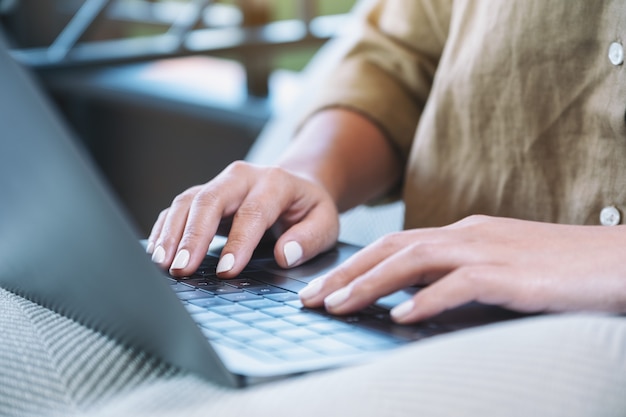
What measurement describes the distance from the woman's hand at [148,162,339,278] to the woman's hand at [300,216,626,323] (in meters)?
0.11

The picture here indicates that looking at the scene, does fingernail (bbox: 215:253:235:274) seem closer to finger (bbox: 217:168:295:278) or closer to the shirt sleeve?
finger (bbox: 217:168:295:278)

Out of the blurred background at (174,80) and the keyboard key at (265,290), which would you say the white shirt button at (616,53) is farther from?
the blurred background at (174,80)

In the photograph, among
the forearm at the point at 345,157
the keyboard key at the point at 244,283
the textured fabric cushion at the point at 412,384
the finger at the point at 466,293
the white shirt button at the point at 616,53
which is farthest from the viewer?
the forearm at the point at 345,157

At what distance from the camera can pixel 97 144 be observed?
2561mm

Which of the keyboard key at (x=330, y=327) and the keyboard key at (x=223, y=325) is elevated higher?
the keyboard key at (x=223, y=325)

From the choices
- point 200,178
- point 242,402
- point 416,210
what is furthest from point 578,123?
point 200,178

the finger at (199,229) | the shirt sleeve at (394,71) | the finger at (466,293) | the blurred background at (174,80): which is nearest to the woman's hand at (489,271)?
the finger at (466,293)

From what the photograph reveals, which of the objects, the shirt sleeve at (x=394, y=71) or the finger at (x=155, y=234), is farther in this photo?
the shirt sleeve at (x=394, y=71)

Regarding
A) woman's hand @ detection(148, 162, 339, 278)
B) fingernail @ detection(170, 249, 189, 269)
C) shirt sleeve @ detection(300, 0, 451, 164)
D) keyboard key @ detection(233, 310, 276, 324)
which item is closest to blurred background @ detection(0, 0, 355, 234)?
shirt sleeve @ detection(300, 0, 451, 164)

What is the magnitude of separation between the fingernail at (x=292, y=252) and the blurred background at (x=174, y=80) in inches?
55.0

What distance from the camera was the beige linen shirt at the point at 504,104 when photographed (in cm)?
75

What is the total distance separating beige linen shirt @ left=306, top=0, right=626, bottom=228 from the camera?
0.75 meters

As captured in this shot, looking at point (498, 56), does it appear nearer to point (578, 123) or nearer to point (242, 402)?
point (578, 123)

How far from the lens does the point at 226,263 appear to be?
0.65 meters
